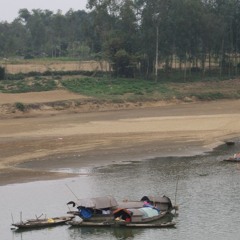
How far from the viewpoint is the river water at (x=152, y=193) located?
1308 inches

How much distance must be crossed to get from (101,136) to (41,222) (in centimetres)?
2619

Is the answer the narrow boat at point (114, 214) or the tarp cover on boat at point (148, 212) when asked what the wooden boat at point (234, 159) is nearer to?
the narrow boat at point (114, 214)

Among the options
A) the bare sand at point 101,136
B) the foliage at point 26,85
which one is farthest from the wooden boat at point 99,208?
the foliage at point 26,85

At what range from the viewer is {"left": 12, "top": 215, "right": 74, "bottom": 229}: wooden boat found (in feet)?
111

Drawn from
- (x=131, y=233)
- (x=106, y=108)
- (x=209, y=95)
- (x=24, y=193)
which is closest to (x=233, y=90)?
(x=209, y=95)

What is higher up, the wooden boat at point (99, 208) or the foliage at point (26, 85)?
the foliage at point (26, 85)

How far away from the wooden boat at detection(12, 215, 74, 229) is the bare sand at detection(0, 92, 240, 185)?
9.95 metres

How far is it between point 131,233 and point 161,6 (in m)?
62.5

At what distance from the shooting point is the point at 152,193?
133 feet

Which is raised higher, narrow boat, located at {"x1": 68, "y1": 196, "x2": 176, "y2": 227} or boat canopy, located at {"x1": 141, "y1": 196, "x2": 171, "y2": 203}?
boat canopy, located at {"x1": 141, "y1": 196, "x2": 171, "y2": 203}

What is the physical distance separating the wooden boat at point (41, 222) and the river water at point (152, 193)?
1.13 feet

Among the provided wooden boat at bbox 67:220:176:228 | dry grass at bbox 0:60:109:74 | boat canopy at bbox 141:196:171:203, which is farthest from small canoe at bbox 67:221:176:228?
dry grass at bbox 0:60:109:74

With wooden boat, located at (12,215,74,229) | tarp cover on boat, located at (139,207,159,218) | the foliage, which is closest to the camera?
wooden boat, located at (12,215,74,229)

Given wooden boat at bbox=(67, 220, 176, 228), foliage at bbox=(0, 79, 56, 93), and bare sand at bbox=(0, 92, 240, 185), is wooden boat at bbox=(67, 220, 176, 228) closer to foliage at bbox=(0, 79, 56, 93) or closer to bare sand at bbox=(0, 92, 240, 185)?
bare sand at bbox=(0, 92, 240, 185)
